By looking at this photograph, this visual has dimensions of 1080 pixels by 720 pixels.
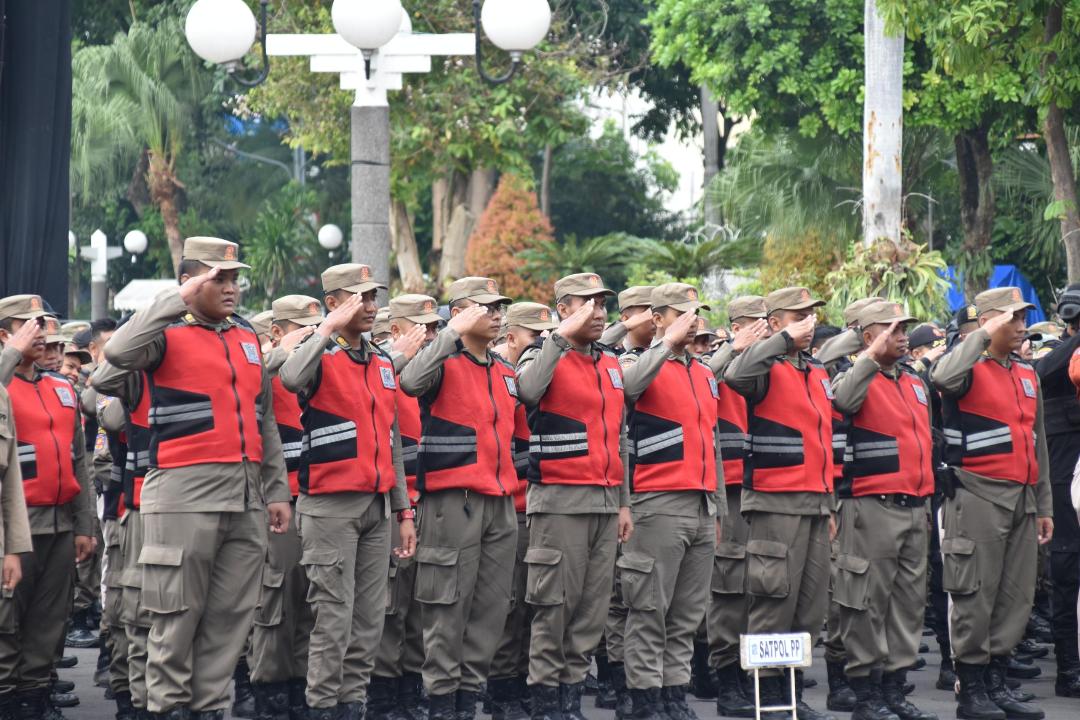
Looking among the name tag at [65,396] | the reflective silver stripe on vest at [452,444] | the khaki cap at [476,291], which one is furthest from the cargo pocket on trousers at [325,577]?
the name tag at [65,396]

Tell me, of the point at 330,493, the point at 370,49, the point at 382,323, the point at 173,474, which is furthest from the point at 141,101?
the point at 173,474

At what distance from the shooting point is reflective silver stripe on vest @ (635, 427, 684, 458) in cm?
949

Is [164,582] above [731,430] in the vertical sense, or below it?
below

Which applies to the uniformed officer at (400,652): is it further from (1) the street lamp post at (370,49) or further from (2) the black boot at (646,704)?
(1) the street lamp post at (370,49)

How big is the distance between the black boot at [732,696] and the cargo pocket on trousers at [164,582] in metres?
3.60

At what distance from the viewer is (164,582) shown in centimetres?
766

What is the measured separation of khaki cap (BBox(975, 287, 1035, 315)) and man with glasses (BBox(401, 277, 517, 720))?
285 centimetres

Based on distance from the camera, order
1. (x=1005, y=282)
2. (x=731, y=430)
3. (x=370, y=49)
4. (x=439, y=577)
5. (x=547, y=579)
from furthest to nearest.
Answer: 1. (x=1005, y=282)
2. (x=370, y=49)
3. (x=731, y=430)
4. (x=547, y=579)
5. (x=439, y=577)

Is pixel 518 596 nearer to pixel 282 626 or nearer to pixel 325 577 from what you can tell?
pixel 282 626

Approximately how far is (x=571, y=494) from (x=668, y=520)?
1.81 ft

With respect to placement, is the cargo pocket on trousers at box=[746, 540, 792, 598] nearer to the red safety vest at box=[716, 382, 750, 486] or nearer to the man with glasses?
the red safety vest at box=[716, 382, 750, 486]

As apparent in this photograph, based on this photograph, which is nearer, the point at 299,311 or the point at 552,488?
the point at 552,488

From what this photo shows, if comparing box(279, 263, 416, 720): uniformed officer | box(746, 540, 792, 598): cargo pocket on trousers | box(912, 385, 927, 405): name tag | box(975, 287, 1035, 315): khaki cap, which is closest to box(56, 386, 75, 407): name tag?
box(279, 263, 416, 720): uniformed officer

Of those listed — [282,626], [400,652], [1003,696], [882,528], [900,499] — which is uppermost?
[900,499]
